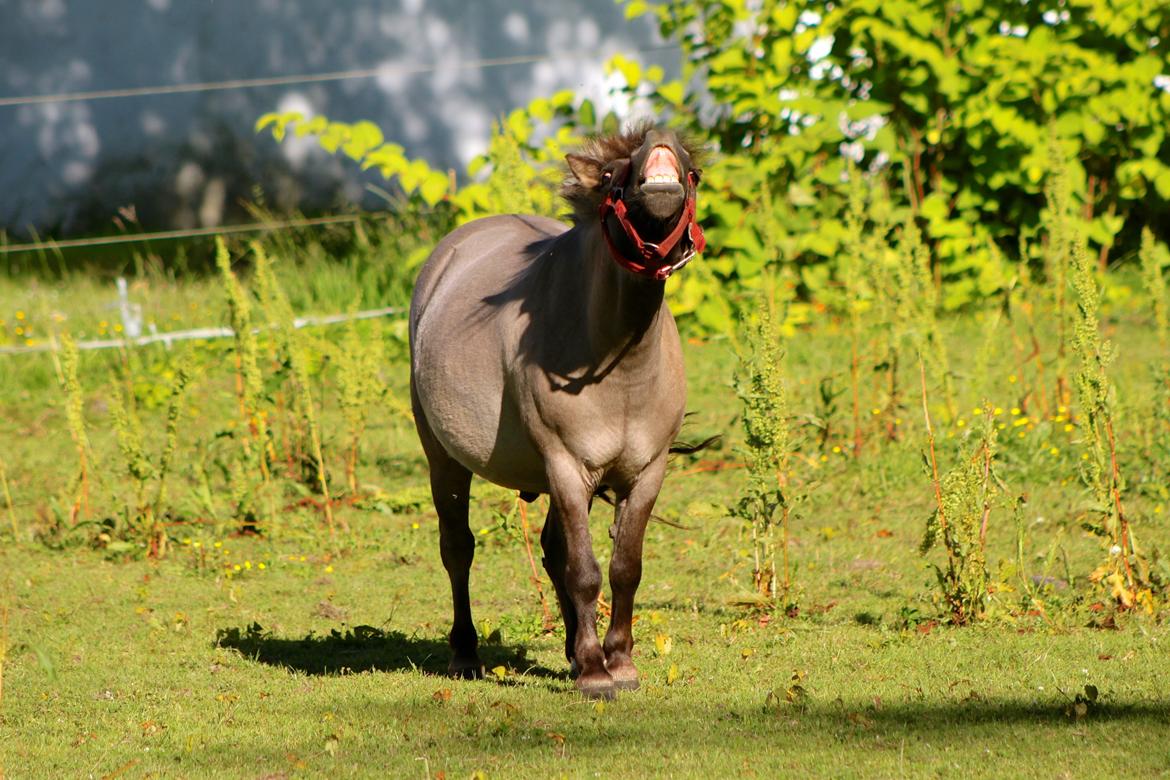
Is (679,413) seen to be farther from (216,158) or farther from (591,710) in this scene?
(216,158)

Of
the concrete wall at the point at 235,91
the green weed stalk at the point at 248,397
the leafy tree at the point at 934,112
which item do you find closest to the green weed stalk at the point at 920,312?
the leafy tree at the point at 934,112

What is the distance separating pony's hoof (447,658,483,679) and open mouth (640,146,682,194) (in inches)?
86.1

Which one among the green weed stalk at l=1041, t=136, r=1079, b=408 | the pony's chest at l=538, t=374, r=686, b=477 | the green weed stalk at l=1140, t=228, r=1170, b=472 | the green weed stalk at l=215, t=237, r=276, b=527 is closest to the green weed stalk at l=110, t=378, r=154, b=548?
the green weed stalk at l=215, t=237, r=276, b=527

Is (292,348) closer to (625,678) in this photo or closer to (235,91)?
(625,678)

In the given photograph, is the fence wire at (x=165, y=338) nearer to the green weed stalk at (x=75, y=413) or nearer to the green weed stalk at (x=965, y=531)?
the green weed stalk at (x=75, y=413)

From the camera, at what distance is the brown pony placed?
4.78 metres

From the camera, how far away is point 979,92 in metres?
11.0

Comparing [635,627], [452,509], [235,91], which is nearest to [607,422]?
[452,509]

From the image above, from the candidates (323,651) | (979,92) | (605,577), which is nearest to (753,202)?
(979,92)

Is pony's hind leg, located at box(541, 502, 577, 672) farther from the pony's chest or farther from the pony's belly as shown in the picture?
the pony's chest

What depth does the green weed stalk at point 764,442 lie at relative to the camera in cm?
623

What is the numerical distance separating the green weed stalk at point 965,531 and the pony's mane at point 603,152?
1694mm

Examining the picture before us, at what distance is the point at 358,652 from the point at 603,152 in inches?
99.3

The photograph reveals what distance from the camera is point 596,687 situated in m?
5.18
